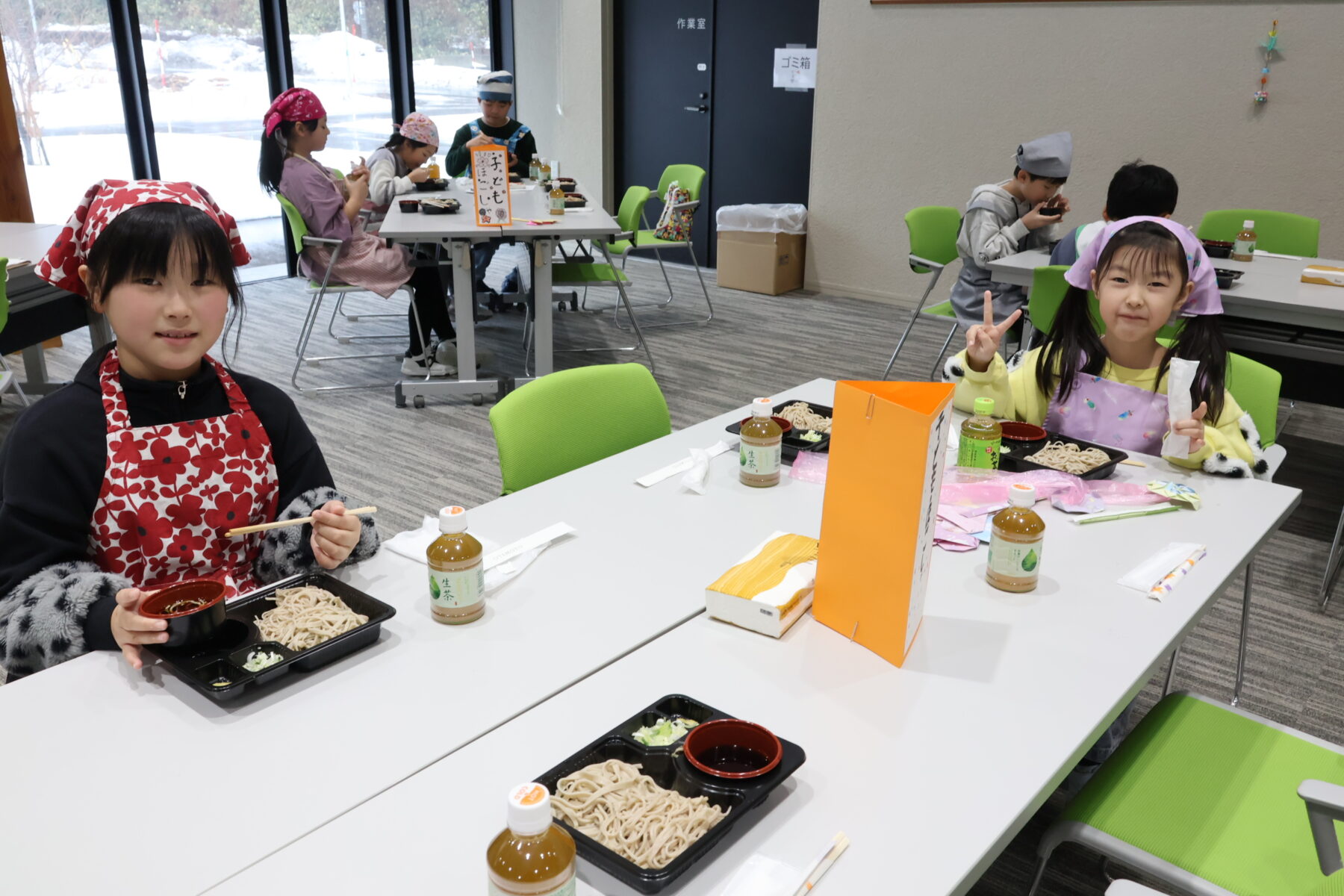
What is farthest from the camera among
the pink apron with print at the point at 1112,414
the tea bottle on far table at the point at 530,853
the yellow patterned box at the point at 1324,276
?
the yellow patterned box at the point at 1324,276

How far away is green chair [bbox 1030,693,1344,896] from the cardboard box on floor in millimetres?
5163

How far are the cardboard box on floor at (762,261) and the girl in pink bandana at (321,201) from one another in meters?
2.54

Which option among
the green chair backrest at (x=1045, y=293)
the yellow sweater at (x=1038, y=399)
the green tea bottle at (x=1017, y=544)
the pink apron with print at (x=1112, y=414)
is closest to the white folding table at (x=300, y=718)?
the green tea bottle at (x=1017, y=544)

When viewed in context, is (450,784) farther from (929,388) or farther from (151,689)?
(929,388)

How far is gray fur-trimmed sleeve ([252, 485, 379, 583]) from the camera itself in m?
1.48

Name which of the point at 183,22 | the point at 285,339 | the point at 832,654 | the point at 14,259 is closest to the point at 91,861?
the point at 832,654

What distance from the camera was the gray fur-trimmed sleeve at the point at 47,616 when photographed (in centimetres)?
122

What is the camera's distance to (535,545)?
152 centimetres

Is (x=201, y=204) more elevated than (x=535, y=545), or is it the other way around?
(x=201, y=204)

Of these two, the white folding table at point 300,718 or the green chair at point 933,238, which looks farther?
the green chair at point 933,238

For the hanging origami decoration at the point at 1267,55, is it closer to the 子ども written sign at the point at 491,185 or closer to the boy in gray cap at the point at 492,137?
the 子ども written sign at the point at 491,185

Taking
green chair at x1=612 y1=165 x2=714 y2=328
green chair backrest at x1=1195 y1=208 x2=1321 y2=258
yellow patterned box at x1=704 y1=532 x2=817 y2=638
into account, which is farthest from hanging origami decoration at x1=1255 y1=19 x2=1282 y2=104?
yellow patterned box at x1=704 y1=532 x2=817 y2=638

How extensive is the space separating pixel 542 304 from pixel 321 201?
1050mm

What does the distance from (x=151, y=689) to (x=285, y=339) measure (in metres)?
4.50
